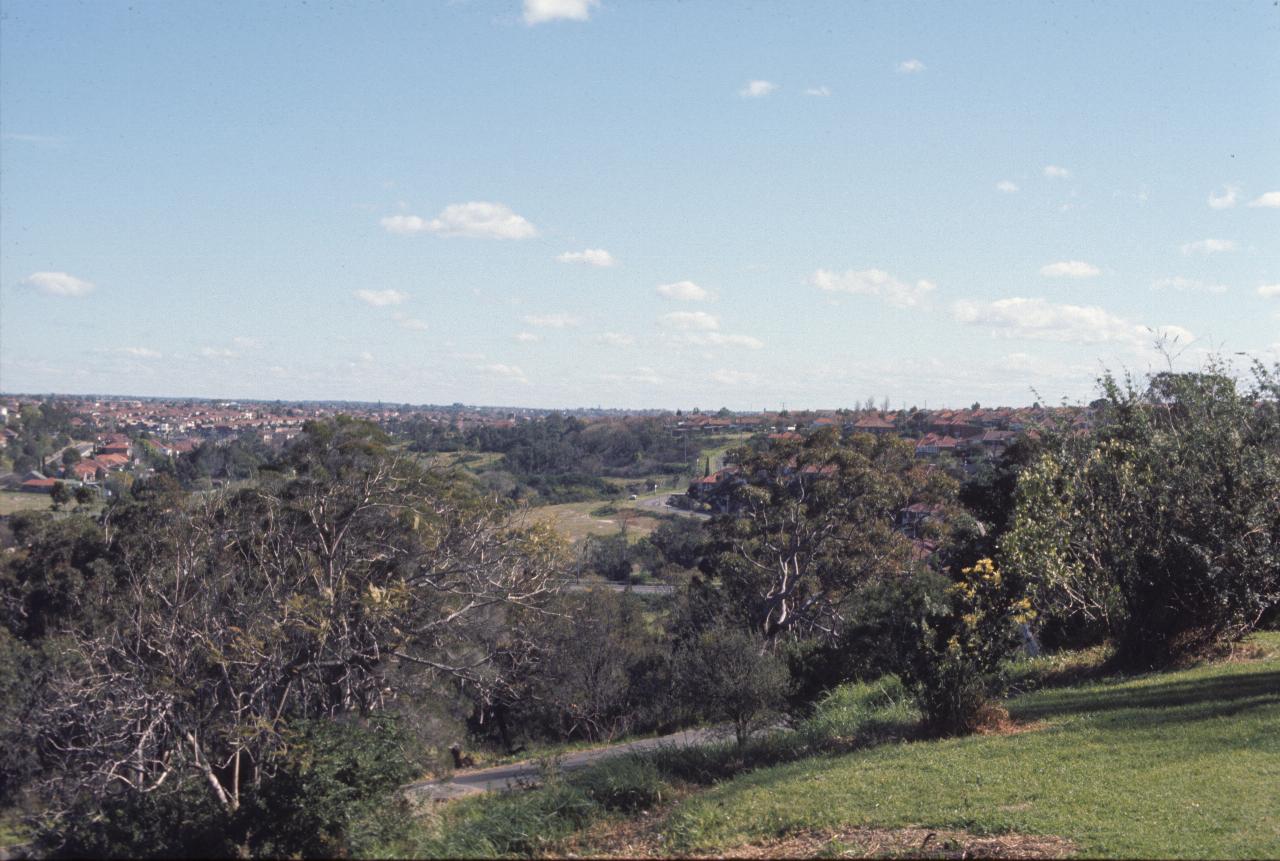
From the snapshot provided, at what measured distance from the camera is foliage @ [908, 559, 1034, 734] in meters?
10.4

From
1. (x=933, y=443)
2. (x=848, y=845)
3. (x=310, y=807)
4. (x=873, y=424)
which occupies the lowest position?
(x=310, y=807)

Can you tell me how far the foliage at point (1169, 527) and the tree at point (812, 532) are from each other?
1147 cm

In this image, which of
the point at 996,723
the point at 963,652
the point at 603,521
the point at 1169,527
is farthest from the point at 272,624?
the point at 603,521

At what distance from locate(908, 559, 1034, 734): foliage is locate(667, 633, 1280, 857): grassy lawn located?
0.50 metres

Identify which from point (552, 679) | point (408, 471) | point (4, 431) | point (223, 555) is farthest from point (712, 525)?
point (4, 431)

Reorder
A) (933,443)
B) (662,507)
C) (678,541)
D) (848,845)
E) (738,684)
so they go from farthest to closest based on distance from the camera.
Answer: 1. (662,507)
2. (933,443)
3. (678,541)
4. (738,684)
5. (848,845)

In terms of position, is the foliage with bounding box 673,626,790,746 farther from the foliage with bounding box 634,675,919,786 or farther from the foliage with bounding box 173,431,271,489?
the foliage with bounding box 173,431,271,489

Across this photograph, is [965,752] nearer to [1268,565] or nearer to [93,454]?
[1268,565]

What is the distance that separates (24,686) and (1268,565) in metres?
22.8

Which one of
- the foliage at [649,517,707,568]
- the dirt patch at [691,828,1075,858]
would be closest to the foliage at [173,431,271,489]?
the foliage at [649,517,707,568]

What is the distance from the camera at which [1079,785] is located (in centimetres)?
775

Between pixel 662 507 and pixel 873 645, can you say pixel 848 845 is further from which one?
pixel 662 507

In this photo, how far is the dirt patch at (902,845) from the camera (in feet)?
21.3

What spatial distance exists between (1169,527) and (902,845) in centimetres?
801
